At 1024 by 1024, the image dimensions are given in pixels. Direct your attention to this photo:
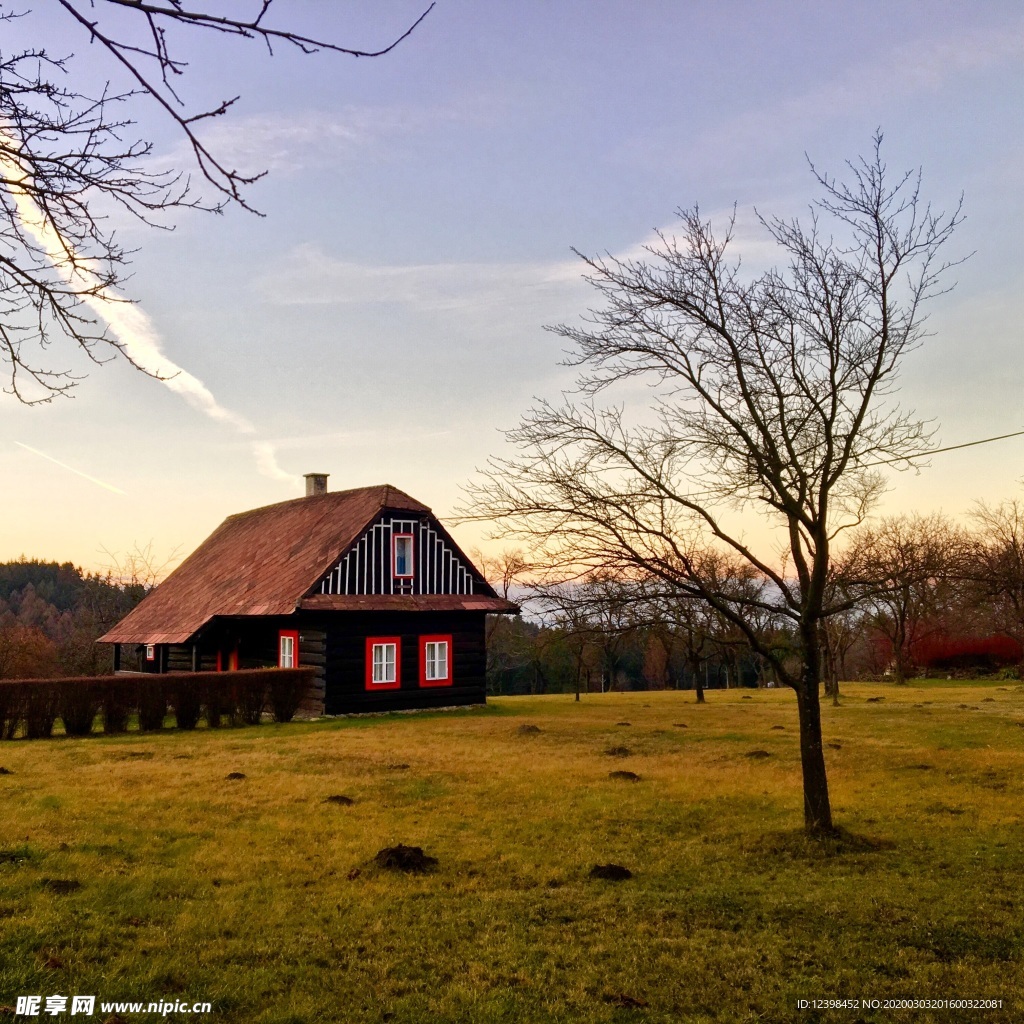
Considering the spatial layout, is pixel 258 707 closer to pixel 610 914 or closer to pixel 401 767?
pixel 401 767

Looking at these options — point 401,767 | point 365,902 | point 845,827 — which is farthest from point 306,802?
point 845,827

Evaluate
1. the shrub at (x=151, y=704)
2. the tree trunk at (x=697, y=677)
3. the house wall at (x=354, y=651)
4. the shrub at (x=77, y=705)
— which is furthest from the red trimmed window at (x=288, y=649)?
the tree trunk at (x=697, y=677)

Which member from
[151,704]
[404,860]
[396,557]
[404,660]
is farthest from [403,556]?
[404,860]

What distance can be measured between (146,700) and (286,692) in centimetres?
388

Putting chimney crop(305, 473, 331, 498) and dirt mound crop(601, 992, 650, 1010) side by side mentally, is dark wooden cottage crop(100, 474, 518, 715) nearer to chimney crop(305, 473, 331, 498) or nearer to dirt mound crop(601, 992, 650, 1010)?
chimney crop(305, 473, 331, 498)

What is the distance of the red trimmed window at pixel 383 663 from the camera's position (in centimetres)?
2533

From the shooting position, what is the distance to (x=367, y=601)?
25297 millimetres

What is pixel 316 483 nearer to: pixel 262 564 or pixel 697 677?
pixel 262 564

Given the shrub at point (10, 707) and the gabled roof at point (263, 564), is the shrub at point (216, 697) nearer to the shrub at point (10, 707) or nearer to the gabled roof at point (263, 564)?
the gabled roof at point (263, 564)

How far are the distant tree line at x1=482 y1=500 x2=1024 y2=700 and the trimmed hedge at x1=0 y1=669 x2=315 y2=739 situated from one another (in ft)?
24.9

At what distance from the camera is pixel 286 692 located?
2353 centimetres

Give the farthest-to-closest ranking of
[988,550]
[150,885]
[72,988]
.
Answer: [988,550] → [150,885] → [72,988]

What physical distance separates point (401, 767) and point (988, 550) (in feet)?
121

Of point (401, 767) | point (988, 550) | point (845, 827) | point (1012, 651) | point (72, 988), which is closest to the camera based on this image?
point (72, 988)
